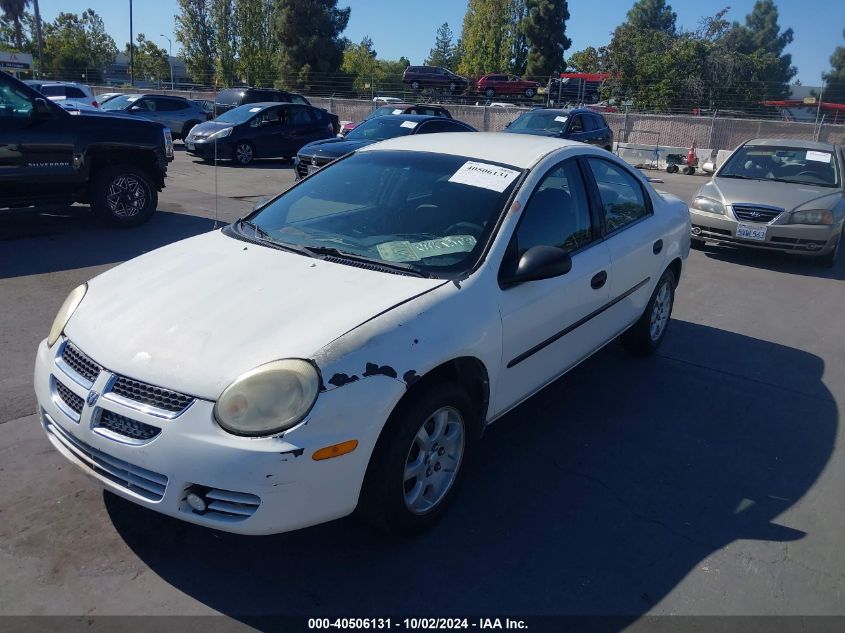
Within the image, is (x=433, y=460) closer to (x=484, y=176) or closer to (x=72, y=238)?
(x=484, y=176)

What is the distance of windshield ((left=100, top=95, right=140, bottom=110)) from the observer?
19.8 metres

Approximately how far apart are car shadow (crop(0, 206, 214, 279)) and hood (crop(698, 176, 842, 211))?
270 inches

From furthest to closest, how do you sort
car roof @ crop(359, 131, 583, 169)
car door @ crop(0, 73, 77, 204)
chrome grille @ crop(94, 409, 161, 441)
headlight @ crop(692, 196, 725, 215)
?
headlight @ crop(692, 196, 725, 215) < car door @ crop(0, 73, 77, 204) < car roof @ crop(359, 131, 583, 169) < chrome grille @ crop(94, 409, 161, 441)

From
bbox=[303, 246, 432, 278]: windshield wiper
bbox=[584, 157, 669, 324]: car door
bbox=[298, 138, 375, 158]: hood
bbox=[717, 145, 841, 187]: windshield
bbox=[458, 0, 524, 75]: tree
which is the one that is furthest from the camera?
bbox=[458, 0, 524, 75]: tree

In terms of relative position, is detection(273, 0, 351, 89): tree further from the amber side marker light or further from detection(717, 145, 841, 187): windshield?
the amber side marker light

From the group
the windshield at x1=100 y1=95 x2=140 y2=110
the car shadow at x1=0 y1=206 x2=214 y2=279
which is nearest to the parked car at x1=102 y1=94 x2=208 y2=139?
the windshield at x1=100 y1=95 x2=140 y2=110

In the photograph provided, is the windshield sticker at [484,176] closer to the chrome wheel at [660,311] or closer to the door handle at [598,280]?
the door handle at [598,280]

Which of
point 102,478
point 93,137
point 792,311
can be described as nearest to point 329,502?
point 102,478

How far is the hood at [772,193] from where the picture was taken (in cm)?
875

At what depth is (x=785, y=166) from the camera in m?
9.80

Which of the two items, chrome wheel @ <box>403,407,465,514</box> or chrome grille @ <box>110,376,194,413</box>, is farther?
chrome wheel @ <box>403,407,465,514</box>

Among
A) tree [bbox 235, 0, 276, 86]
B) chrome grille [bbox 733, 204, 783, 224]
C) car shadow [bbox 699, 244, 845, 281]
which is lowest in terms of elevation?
car shadow [bbox 699, 244, 845, 281]

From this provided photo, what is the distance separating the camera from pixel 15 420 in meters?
4.02

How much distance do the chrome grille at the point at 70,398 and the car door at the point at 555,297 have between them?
6.03ft
